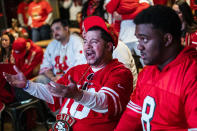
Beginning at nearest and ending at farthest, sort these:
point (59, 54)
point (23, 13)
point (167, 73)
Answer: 1. point (167, 73)
2. point (59, 54)
3. point (23, 13)

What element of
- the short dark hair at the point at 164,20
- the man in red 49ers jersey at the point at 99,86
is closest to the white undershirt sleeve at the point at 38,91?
the man in red 49ers jersey at the point at 99,86

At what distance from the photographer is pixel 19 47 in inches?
153

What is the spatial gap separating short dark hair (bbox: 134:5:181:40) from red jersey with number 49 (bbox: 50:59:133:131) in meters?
0.55

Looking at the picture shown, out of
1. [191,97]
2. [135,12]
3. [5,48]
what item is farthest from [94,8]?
[191,97]

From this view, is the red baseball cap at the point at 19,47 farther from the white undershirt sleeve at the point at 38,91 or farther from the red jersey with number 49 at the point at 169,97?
the red jersey with number 49 at the point at 169,97

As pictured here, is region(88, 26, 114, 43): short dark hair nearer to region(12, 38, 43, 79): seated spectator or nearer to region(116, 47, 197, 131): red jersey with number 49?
region(116, 47, 197, 131): red jersey with number 49

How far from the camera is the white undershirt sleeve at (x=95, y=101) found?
5.41 feet

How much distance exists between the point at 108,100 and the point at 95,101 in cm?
10

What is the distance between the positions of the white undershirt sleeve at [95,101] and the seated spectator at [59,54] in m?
1.86

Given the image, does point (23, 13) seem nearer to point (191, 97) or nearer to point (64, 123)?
point (64, 123)

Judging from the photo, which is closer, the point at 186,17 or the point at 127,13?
the point at 186,17

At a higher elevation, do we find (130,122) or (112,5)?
(112,5)

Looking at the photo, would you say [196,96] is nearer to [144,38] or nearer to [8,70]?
[144,38]

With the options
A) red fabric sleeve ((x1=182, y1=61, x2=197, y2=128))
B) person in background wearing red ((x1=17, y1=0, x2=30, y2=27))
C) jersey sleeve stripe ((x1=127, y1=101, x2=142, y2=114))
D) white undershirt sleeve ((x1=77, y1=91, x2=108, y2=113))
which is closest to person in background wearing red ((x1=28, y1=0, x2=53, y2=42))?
person in background wearing red ((x1=17, y1=0, x2=30, y2=27))
